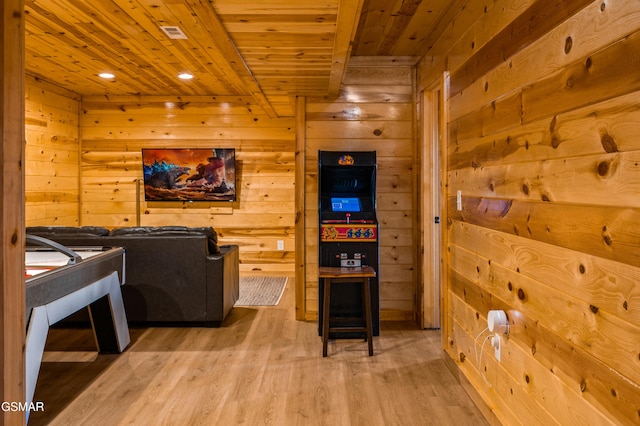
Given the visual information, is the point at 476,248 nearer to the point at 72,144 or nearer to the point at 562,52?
the point at 562,52

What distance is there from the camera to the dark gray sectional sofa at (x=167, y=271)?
164 inches

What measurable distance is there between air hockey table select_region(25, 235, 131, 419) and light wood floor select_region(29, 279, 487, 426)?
0.75 feet

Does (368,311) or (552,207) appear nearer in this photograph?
(552,207)

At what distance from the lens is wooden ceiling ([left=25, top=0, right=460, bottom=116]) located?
106 inches

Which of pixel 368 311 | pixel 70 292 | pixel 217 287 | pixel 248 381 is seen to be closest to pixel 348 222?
pixel 368 311

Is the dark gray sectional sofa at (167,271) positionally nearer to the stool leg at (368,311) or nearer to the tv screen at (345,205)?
the tv screen at (345,205)

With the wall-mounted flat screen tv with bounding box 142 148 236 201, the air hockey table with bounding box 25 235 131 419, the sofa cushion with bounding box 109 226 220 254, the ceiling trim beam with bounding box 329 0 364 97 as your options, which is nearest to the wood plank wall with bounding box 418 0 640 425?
the ceiling trim beam with bounding box 329 0 364 97

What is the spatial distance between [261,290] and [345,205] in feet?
7.61

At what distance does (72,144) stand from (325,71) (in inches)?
180

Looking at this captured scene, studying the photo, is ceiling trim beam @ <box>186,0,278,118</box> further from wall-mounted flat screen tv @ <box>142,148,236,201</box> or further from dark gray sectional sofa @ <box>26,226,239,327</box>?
wall-mounted flat screen tv @ <box>142,148,236,201</box>

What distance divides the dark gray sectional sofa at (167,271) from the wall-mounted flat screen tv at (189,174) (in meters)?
2.64

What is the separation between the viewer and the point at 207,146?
6.90m

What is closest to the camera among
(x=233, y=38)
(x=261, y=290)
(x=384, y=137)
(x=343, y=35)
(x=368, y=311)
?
(x=343, y=35)

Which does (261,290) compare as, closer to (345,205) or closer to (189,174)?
Result: (189,174)
